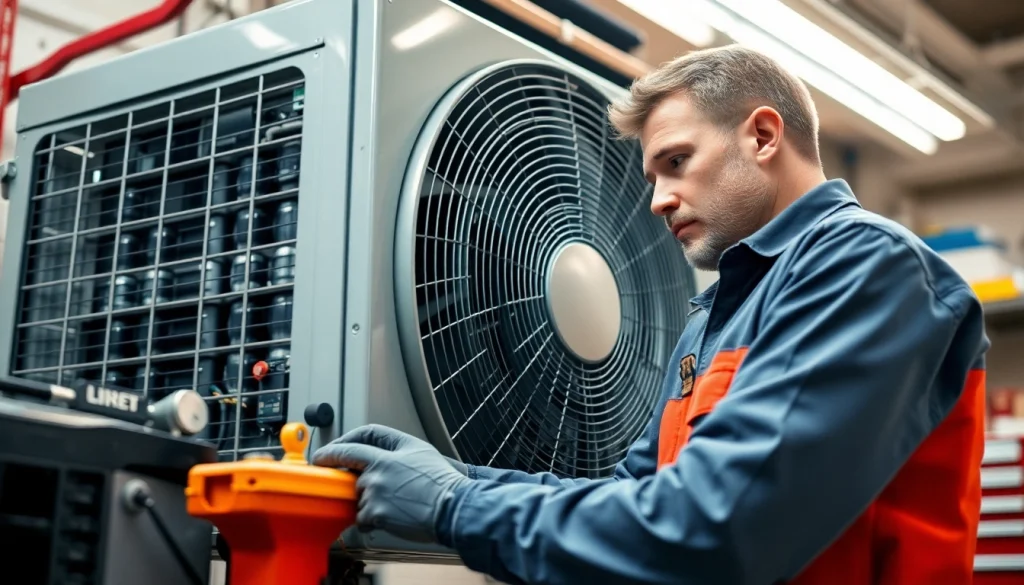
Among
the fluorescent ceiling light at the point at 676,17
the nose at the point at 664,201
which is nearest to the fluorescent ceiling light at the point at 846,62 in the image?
the fluorescent ceiling light at the point at 676,17

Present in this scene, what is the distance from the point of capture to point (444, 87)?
1271 mm

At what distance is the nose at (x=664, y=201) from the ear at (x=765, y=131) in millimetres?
117

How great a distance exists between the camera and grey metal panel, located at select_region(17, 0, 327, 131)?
123 cm

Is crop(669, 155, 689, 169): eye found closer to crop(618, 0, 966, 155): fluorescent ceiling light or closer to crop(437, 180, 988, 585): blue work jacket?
crop(437, 180, 988, 585): blue work jacket

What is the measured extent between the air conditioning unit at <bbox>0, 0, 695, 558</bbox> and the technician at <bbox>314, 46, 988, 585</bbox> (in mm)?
139

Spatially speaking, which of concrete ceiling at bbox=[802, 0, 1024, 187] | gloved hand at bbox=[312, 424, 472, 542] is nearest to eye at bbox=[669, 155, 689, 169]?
gloved hand at bbox=[312, 424, 472, 542]

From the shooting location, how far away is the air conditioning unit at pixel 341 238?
3.78ft

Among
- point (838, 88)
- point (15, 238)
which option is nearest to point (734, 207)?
point (15, 238)

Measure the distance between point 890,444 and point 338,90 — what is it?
0.70 metres

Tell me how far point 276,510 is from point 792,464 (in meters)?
0.45

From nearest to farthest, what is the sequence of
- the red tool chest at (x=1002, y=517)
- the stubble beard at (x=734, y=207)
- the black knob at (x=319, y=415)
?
the black knob at (x=319, y=415) → the stubble beard at (x=734, y=207) → the red tool chest at (x=1002, y=517)

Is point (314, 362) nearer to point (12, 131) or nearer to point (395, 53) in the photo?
point (395, 53)

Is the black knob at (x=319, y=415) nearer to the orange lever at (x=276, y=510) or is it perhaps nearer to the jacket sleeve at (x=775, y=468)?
the orange lever at (x=276, y=510)

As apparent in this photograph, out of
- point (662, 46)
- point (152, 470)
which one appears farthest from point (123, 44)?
point (662, 46)
